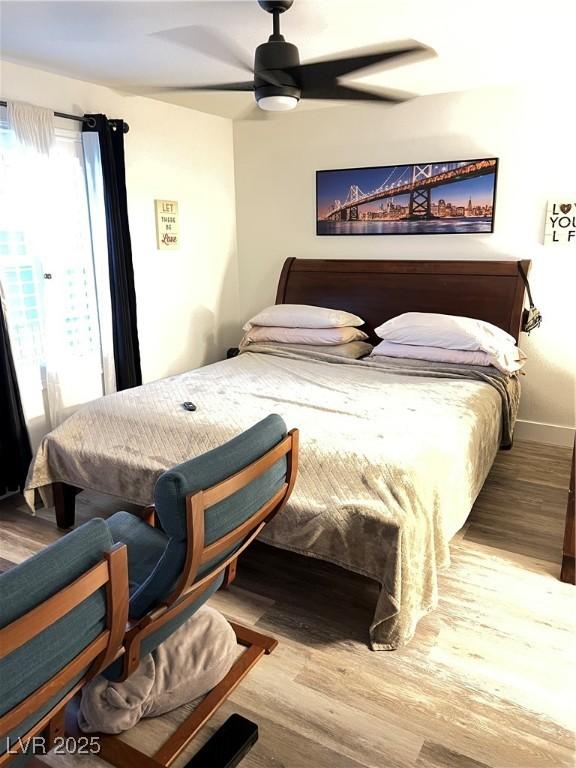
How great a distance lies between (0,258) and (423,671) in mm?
2958

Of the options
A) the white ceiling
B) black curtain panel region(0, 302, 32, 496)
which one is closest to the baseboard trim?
the white ceiling

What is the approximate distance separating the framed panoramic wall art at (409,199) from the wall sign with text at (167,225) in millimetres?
1136

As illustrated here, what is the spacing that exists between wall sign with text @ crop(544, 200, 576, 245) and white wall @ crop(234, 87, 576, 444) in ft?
0.17

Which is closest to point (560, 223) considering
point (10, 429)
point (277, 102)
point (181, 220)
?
point (277, 102)

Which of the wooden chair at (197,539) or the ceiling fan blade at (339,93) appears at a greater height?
the ceiling fan blade at (339,93)

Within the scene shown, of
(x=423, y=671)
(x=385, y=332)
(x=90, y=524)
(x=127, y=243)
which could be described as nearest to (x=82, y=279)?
(x=127, y=243)

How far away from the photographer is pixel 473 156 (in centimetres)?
381

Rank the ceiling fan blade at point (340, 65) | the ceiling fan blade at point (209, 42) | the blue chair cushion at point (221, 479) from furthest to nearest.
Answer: the ceiling fan blade at point (209, 42) → the ceiling fan blade at point (340, 65) → the blue chair cushion at point (221, 479)


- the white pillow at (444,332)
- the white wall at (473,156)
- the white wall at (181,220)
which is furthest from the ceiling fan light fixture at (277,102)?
the white wall at (473,156)

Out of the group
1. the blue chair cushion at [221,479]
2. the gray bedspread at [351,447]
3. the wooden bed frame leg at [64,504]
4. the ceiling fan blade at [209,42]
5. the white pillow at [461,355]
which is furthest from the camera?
the white pillow at [461,355]

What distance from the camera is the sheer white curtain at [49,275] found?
3.11 m

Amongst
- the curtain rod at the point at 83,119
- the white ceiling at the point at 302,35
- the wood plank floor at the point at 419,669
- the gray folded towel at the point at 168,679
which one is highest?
the white ceiling at the point at 302,35

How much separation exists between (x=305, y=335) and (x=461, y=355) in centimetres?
Result: 113

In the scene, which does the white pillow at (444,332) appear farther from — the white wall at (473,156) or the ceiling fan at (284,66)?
the ceiling fan at (284,66)
